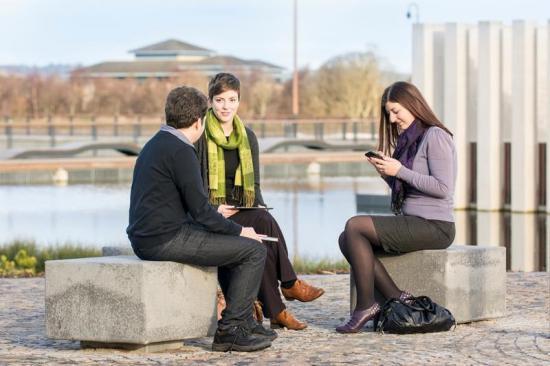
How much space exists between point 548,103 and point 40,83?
57732 mm

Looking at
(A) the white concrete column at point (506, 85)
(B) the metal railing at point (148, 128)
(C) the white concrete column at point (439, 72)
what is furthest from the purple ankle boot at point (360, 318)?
(B) the metal railing at point (148, 128)

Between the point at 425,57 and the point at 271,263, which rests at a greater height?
the point at 425,57

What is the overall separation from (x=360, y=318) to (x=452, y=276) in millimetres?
708

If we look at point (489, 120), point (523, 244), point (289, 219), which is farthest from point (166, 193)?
point (489, 120)

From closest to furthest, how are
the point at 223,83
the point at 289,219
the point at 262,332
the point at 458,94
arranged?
the point at 262,332 → the point at 223,83 → the point at 289,219 → the point at 458,94

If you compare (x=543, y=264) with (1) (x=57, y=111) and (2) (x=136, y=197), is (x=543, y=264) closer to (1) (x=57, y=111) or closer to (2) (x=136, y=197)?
(2) (x=136, y=197)

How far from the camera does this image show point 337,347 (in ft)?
23.9

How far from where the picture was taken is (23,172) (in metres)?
34.7

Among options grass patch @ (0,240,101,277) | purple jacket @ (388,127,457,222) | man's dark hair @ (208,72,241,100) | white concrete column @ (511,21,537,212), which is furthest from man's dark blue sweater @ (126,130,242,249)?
white concrete column @ (511,21,537,212)

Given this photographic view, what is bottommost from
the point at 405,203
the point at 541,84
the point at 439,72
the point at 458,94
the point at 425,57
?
the point at 405,203

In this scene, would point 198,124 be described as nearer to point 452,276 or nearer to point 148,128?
point 452,276

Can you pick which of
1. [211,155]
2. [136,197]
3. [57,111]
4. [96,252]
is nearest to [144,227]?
[136,197]

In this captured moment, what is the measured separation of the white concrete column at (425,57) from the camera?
28.2 m

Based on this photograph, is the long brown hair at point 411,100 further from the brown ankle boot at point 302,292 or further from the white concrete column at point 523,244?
the white concrete column at point 523,244
